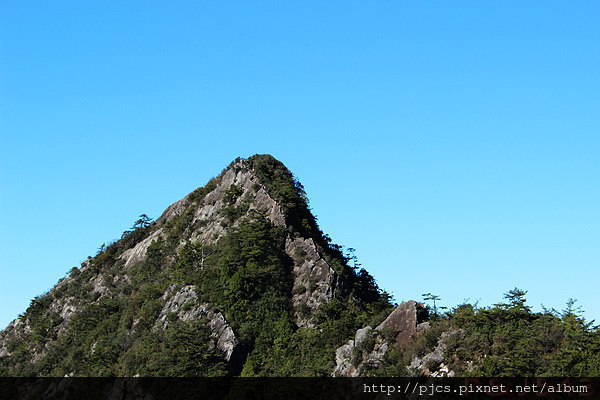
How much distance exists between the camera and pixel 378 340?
8381 centimetres

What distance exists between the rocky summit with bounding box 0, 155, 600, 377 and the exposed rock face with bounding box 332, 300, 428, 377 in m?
0.14

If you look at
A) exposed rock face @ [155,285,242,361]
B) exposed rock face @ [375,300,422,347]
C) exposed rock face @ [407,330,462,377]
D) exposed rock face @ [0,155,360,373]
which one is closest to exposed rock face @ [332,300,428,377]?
exposed rock face @ [375,300,422,347]

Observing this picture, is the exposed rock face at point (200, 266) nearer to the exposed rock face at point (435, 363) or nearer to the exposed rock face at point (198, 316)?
the exposed rock face at point (198, 316)

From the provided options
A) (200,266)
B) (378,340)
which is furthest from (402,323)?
(200,266)

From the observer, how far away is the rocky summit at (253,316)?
77.0m

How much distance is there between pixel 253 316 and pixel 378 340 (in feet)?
59.2

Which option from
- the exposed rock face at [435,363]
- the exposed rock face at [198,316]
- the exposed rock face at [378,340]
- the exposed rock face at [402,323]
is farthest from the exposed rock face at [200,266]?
the exposed rock face at [435,363]

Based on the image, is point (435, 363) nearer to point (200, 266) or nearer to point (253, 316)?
point (253, 316)

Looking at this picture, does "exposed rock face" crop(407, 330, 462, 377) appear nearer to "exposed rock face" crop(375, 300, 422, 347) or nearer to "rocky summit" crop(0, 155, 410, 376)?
"exposed rock face" crop(375, 300, 422, 347)

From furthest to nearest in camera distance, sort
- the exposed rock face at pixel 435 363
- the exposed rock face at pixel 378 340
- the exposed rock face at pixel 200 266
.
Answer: the exposed rock face at pixel 200 266 < the exposed rock face at pixel 378 340 < the exposed rock face at pixel 435 363

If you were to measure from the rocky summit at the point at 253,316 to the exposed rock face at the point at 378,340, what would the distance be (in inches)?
5.5

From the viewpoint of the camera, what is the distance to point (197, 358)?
9025cm

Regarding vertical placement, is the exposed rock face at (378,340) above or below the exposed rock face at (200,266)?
below

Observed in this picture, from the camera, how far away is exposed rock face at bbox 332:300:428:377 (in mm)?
81938
